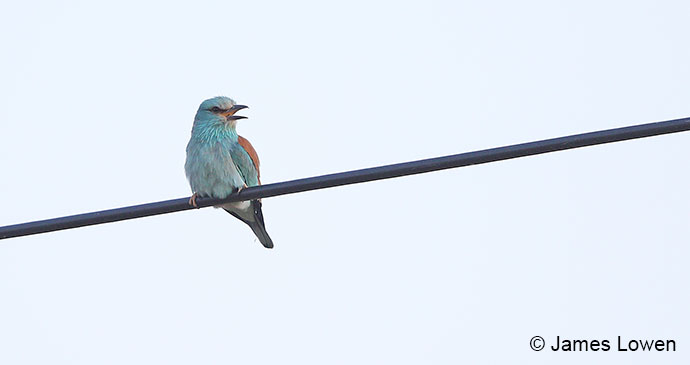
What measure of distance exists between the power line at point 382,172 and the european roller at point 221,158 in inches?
70.8

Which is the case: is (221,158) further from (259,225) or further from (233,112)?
(259,225)

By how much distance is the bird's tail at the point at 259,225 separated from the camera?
25.1ft

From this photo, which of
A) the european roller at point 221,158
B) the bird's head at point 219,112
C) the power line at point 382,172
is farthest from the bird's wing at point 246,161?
the power line at point 382,172

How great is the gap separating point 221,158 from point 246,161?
277mm

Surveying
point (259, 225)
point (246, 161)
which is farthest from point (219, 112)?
point (259, 225)

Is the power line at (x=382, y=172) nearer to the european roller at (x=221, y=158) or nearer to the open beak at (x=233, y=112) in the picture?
the european roller at (x=221, y=158)

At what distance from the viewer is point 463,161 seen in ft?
14.2

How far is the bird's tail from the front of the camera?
7.64m

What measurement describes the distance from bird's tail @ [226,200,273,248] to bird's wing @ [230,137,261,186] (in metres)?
0.21

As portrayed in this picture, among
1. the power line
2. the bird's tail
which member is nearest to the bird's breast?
the bird's tail

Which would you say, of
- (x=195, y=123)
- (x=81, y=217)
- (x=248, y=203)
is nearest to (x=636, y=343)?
(x=248, y=203)

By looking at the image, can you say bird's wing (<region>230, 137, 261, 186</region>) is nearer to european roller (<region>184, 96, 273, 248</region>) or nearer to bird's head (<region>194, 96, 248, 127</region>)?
european roller (<region>184, 96, 273, 248</region>)

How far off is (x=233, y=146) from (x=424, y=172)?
3.18 metres

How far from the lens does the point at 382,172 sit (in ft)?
14.6
